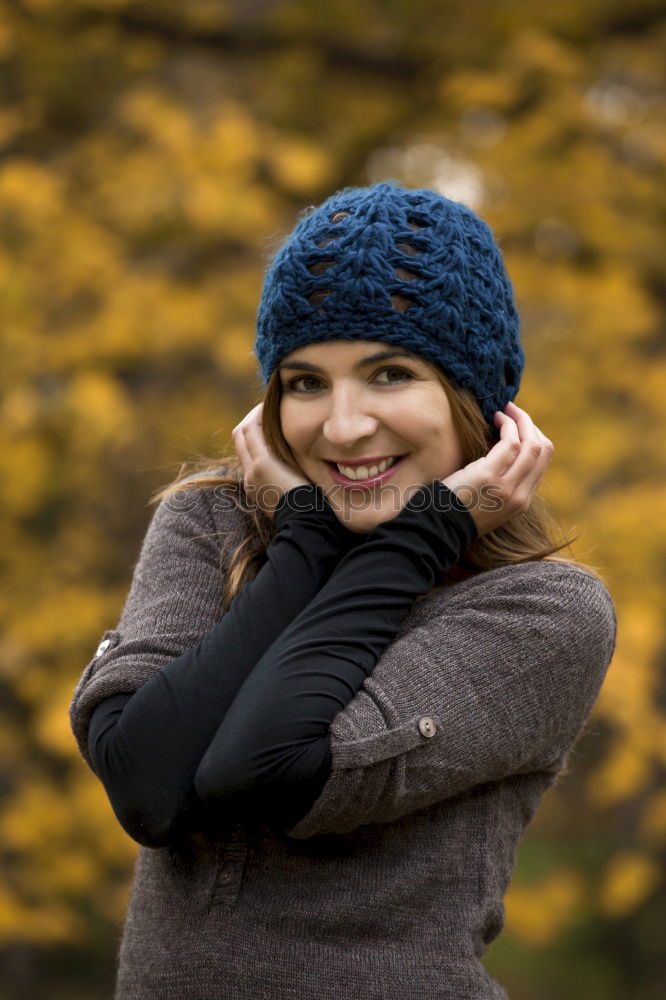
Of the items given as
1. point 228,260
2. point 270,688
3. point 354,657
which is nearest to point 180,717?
point 270,688

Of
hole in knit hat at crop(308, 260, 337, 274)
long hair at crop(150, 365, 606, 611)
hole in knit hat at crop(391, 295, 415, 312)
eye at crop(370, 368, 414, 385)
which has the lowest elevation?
long hair at crop(150, 365, 606, 611)

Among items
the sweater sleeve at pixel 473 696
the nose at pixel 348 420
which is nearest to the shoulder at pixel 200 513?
the nose at pixel 348 420

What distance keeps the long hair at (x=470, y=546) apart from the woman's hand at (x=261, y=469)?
0.02 metres

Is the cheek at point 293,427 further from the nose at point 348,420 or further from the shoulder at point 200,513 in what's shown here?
the shoulder at point 200,513

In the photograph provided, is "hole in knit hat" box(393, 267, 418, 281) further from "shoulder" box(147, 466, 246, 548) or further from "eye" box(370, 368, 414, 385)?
"shoulder" box(147, 466, 246, 548)

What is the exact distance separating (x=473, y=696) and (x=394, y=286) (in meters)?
0.64

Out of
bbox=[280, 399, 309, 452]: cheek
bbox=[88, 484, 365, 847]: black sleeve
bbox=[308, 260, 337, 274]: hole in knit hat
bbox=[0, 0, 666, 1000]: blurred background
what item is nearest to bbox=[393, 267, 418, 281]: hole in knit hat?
bbox=[308, 260, 337, 274]: hole in knit hat

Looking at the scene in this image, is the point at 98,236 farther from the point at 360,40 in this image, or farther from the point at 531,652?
the point at 531,652

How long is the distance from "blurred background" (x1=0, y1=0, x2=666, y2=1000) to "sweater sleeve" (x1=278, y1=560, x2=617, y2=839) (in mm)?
2247

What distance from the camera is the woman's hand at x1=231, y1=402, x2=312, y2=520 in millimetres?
2131

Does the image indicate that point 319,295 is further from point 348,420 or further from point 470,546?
point 470,546

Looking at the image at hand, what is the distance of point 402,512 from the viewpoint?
2.01 metres

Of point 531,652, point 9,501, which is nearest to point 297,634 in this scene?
point 531,652

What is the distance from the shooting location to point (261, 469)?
7.02 feet
